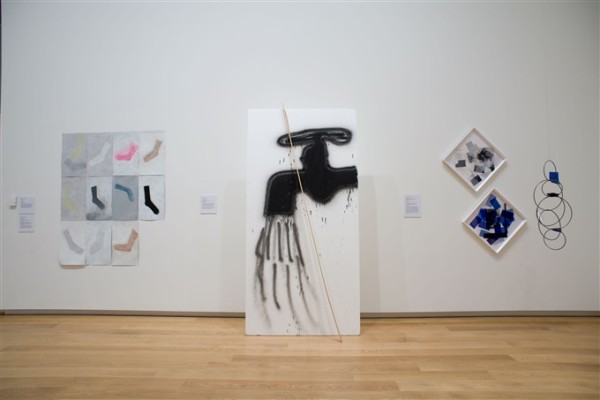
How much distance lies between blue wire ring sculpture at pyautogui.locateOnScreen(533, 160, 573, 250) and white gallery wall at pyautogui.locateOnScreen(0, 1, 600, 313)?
0.23 feet

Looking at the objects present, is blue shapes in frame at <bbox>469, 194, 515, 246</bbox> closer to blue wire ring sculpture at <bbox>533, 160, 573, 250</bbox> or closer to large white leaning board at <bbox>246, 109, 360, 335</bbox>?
blue wire ring sculpture at <bbox>533, 160, 573, 250</bbox>

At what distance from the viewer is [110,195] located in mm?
2709

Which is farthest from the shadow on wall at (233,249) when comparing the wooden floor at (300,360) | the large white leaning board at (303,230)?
the large white leaning board at (303,230)

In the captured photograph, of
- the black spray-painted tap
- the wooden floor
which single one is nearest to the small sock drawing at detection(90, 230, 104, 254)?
the wooden floor

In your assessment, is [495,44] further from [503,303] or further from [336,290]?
[336,290]

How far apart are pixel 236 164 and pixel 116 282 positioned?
144 centimetres

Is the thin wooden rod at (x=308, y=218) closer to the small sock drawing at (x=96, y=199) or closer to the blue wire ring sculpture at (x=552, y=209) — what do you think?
the small sock drawing at (x=96, y=199)

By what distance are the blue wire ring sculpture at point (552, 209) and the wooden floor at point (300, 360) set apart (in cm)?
67

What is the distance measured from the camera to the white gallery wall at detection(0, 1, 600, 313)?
2639 mm

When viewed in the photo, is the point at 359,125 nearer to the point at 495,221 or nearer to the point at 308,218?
the point at 308,218

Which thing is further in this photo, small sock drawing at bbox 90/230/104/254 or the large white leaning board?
small sock drawing at bbox 90/230/104/254

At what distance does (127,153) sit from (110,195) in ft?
1.29

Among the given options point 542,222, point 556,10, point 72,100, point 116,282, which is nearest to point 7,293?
point 116,282

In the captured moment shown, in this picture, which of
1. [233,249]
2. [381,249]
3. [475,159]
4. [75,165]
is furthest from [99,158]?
[475,159]
